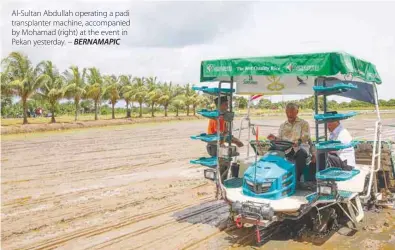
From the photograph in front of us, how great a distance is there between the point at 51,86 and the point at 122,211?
2921 centimetres

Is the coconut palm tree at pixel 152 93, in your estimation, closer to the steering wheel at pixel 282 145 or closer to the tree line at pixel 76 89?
the tree line at pixel 76 89

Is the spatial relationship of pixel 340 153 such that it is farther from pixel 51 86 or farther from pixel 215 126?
pixel 51 86

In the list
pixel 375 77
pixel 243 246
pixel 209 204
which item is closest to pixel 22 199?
pixel 209 204

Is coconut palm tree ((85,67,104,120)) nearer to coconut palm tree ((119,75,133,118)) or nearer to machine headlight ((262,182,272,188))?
coconut palm tree ((119,75,133,118))

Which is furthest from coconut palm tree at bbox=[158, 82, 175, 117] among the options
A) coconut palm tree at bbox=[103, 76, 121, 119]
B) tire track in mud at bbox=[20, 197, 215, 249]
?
tire track in mud at bbox=[20, 197, 215, 249]

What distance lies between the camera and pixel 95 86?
40156mm

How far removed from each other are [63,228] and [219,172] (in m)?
2.82

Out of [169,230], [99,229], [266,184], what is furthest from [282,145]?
[99,229]

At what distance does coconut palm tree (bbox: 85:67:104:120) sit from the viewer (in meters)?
40.0

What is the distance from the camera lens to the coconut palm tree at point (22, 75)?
31031mm

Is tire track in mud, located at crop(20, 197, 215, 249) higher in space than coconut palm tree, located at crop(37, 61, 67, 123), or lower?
lower

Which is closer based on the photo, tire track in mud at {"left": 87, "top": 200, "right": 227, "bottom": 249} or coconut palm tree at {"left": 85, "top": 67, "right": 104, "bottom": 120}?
tire track in mud at {"left": 87, "top": 200, "right": 227, "bottom": 249}

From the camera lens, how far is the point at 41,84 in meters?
32.5

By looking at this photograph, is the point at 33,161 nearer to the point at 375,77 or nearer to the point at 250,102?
the point at 250,102
